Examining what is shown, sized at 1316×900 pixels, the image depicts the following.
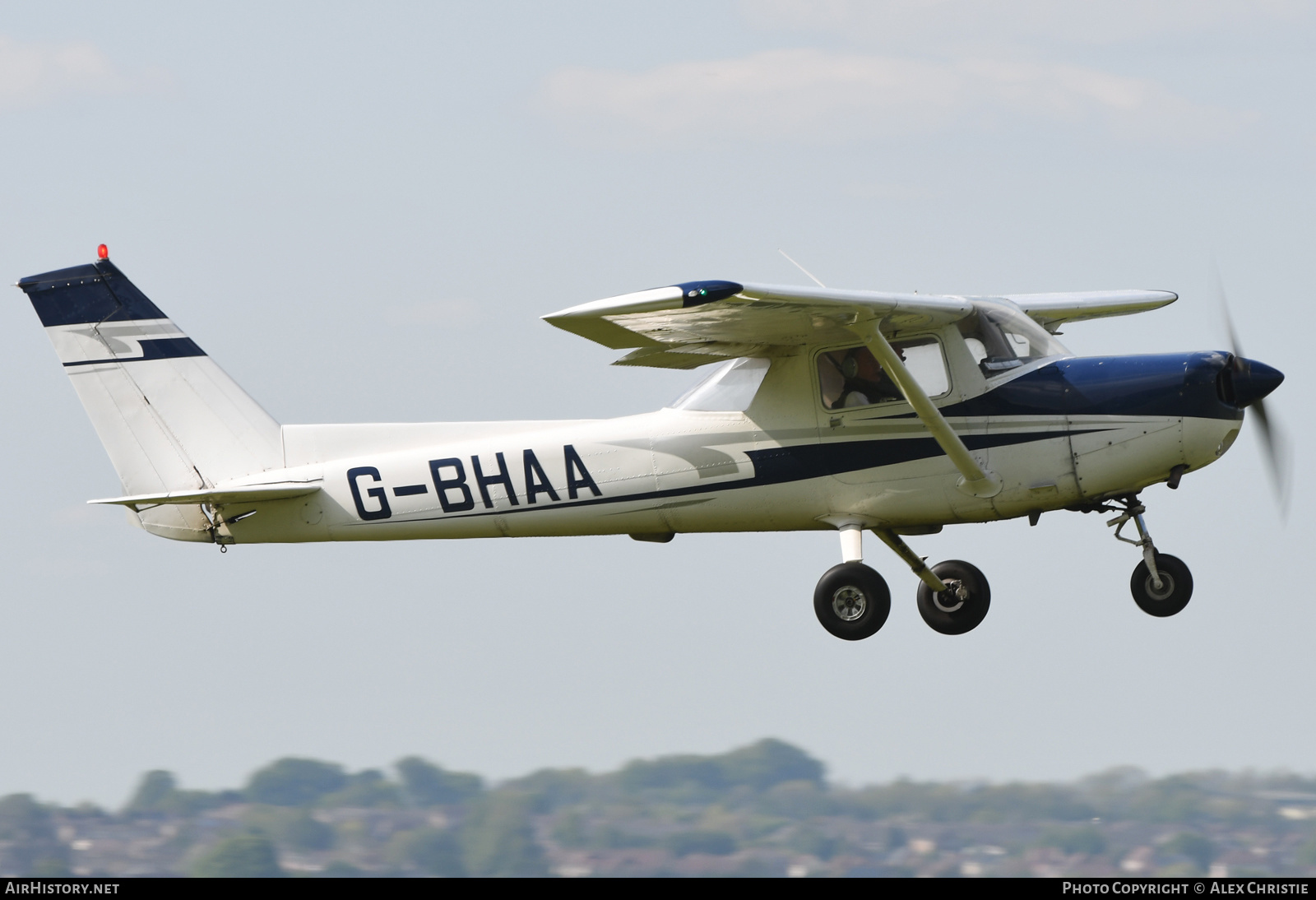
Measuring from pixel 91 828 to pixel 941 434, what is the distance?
15.1 meters

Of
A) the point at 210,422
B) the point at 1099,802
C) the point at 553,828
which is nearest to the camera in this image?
the point at 210,422

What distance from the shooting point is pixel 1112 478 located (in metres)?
12.9

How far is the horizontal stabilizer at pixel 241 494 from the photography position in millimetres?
14102

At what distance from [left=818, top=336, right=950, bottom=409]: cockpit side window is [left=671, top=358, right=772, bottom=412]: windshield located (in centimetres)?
52

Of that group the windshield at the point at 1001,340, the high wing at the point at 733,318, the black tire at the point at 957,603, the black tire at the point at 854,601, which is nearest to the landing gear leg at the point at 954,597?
the black tire at the point at 957,603

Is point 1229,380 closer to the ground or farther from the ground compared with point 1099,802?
farther from the ground

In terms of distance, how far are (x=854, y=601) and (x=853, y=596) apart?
0.04m

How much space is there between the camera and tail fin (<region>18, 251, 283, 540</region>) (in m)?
14.6

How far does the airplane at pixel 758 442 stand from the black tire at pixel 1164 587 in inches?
0.7

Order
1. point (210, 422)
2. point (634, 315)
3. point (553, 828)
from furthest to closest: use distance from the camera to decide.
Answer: point (553, 828) → point (210, 422) → point (634, 315)

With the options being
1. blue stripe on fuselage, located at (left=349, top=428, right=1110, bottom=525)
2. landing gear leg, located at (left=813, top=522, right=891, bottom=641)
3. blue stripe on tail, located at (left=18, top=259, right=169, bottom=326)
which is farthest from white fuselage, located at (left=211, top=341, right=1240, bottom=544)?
blue stripe on tail, located at (left=18, top=259, right=169, bottom=326)

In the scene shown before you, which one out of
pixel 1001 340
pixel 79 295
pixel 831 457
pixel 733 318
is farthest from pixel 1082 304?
pixel 79 295
